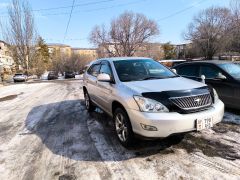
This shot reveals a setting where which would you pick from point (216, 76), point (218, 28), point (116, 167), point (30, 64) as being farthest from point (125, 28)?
point (116, 167)

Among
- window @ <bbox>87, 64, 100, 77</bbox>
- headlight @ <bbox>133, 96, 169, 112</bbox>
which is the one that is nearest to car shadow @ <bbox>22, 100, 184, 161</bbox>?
headlight @ <bbox>133, 96, 169, 112</bbox>

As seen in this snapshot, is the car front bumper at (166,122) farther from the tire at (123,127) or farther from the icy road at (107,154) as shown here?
the icy road at (107,154)

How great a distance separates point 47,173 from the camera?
125 inches

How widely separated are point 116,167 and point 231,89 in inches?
149

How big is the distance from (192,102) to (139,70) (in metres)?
1.58

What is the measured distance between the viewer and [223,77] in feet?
18.6

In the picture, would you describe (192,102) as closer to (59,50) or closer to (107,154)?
(107,154)

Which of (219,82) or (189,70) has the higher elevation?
(189,70)

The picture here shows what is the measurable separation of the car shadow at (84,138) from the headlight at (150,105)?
2.66 feet

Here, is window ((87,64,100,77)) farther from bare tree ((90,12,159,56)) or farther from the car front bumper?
bare tree ((90,12,159,56))

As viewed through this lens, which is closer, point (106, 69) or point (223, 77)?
point (106, 69)

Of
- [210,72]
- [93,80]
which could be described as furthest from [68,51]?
[210,72]

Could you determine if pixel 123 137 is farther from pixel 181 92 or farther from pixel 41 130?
pixel 41 130

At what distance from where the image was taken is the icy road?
10.1 feet
